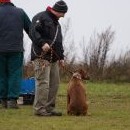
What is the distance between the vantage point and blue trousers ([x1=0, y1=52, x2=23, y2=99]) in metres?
→ 11.9

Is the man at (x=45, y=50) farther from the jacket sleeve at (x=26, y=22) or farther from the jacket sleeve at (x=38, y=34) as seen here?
the jacket sleeve at (x=26, y=22)

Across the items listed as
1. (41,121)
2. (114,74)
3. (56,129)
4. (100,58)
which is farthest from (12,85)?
(100,58)

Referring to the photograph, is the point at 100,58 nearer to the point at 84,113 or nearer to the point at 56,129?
the point at 84,113

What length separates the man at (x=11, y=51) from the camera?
11844 mm

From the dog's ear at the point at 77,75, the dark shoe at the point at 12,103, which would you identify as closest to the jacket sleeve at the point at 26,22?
the dark shoe at the point at 12,103

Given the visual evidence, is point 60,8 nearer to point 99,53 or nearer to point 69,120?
point 69,120

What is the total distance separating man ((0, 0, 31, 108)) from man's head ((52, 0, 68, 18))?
148 cm

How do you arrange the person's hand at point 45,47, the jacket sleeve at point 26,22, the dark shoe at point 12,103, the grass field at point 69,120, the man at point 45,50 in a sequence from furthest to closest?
the jacket sleeve at point 26,22, the dark shoe at point 12,103, the man at point 45,50, the person's hand at point 45,47, the grass field at point 69,120

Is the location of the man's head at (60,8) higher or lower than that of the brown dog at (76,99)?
higher

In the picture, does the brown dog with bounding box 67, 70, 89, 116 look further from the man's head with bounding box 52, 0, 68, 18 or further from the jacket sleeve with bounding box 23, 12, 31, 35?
the jacket sleeve with bounding box 23, 12, 31, 35

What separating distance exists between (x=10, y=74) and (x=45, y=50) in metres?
1.85

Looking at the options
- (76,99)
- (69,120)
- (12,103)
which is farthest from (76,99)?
(12,103)

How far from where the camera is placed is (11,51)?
1180 cm

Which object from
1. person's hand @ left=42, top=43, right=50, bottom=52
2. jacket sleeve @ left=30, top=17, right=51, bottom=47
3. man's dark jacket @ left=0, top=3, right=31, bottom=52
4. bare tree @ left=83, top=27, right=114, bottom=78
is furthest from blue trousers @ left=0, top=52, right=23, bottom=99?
bare tree @ left=83, top=27, right=114, bottom=78
